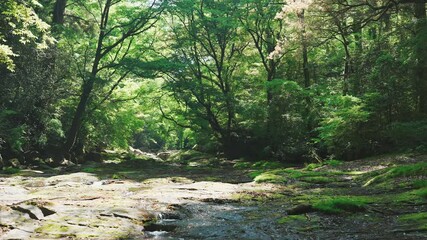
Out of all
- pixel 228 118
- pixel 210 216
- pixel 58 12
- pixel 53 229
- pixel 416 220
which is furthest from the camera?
pixel 228 118

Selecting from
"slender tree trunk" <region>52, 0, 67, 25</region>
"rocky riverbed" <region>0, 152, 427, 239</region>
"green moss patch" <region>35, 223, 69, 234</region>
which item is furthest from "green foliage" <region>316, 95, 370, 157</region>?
"slender tree trunk" <region>52, 0, 67, 25</region>

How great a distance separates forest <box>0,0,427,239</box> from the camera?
7.61 metres

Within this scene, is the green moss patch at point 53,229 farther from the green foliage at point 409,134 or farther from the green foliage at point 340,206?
the green foliage at point 409,134

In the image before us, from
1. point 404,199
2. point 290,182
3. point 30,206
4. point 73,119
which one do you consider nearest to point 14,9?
point 30,206

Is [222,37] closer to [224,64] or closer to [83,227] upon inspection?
[224,64]

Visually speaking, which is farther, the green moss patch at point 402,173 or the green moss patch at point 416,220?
the green moss patch at point 402,173

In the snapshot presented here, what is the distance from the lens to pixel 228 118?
28.9m

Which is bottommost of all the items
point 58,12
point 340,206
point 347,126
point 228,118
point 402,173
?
point 340,206

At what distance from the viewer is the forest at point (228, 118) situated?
25.0 feet

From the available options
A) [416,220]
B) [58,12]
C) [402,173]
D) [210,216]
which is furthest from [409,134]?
[58,12]

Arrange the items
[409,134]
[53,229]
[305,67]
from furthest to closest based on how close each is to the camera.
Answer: [305,67] < [409,134] < [53,229]

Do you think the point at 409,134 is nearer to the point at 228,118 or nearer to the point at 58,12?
the point at 228,118

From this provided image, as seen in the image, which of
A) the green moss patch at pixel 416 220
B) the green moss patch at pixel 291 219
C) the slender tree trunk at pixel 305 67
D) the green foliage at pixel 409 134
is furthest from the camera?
the slender tree trunk at pixel 305 67

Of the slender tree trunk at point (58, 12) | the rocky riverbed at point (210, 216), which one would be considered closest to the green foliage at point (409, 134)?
the rocky riverbed at point (210, 216)
